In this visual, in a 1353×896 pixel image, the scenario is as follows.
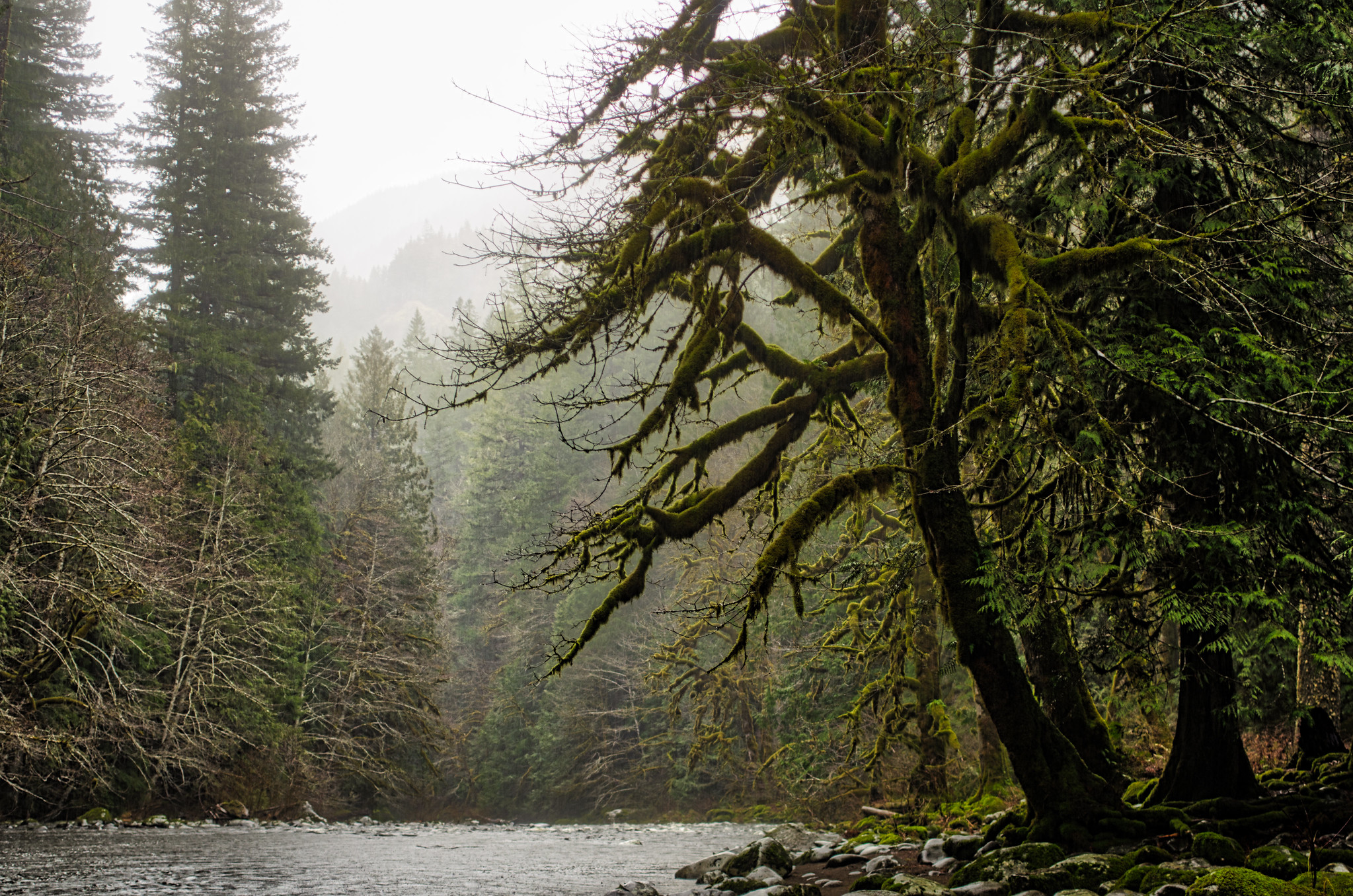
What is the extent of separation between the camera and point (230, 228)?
22469mm

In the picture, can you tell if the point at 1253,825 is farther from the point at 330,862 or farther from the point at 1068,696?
the point at 330,862

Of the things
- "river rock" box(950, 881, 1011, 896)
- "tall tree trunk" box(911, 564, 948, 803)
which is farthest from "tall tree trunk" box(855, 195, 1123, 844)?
"tall tree trunk" box(911, 564, 948, 803)

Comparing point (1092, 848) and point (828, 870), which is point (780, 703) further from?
point (1092, 848)

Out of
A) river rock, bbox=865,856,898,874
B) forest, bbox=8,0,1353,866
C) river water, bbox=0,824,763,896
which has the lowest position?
river water, bbox=0,824,763,896

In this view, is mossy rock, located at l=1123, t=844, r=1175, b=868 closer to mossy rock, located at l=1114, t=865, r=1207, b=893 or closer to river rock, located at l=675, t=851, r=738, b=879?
mossy rock, located at l=1114, t=865, r=1207, b=893

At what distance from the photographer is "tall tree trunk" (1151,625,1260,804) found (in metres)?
5.82

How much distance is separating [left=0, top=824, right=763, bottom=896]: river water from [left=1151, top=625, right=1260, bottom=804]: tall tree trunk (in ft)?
13.8

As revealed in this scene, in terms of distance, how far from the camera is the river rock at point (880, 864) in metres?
6.96

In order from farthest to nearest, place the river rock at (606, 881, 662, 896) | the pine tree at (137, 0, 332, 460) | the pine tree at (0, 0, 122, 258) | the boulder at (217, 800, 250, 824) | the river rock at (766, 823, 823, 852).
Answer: the pine tree at (137, 0, 332, 460) → the boulder at (217, 800, 250, 824) → the pine tree at (0, 0, 122, 258) → the river rock at (766, 823, 823, 852) → the river rock at (606, 881, 662, 896)

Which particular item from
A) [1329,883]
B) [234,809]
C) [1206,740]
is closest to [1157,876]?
[1329,883]

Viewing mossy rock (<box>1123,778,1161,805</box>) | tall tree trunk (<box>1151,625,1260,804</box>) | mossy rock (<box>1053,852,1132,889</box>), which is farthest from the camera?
mossy rock (<box>1123,778,1161,805</box>)

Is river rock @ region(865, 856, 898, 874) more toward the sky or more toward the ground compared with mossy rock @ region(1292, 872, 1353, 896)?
more toward the ground

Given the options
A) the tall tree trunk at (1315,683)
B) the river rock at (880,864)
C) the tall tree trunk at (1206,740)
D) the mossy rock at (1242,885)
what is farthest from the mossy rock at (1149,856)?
the river rock at (880,864)

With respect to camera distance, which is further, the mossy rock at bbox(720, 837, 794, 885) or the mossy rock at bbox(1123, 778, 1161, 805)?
the mossy rock at bbox(720, 837, 794, 885)
